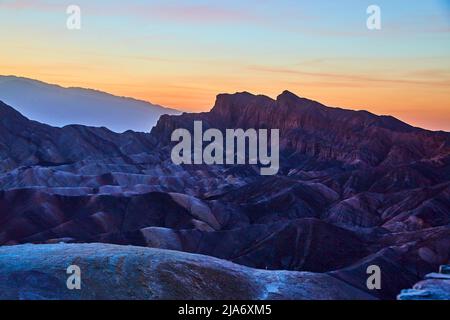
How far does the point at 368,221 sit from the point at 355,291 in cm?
5582

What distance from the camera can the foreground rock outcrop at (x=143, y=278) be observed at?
22.4 meters

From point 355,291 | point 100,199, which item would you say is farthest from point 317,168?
point 355,291

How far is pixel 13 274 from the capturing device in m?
23.2

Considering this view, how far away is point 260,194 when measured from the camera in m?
94.6

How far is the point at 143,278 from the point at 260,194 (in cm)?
7159

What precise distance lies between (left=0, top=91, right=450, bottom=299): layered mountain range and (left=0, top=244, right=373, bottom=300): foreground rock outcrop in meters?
4.73

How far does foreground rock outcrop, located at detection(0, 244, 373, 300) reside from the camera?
22406mm

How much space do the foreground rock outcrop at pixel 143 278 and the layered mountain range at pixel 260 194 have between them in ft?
15.5

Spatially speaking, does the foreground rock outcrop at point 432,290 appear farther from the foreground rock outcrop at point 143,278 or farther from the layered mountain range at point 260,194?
the layered mountain range at point 260,194

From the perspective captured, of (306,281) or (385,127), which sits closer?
(306,281)

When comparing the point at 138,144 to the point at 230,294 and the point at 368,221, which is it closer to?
the point at 368,221

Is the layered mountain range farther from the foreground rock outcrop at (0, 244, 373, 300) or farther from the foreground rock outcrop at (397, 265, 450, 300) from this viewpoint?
the foreground rock outcrop at (397, 265, 450, 300)

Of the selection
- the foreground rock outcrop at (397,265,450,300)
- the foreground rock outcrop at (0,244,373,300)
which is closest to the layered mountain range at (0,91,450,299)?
the foreground rock outcrop at (0,244,373,300)
